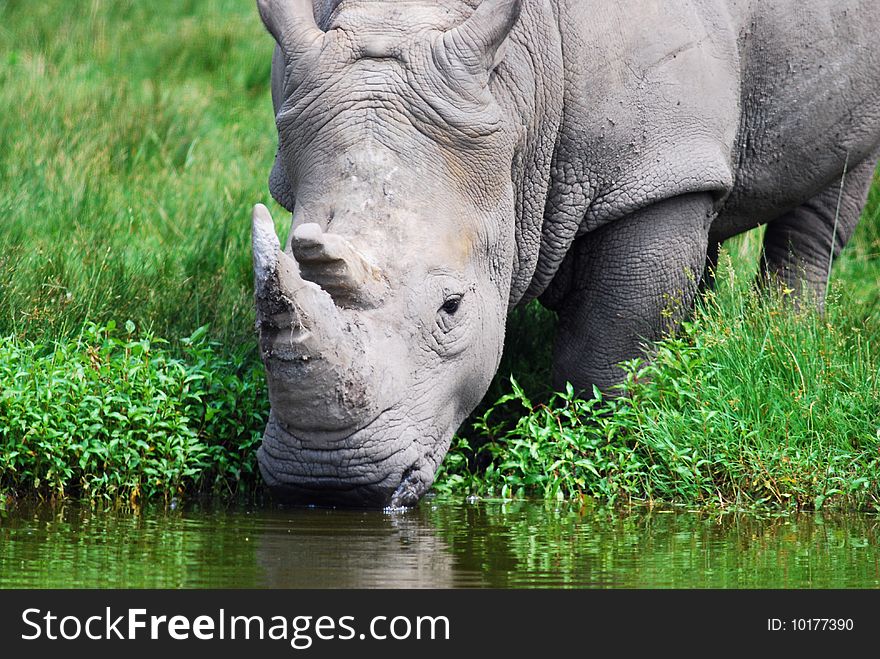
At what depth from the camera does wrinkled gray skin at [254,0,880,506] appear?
17.0 feet

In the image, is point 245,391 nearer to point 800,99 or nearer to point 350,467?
point 350,467

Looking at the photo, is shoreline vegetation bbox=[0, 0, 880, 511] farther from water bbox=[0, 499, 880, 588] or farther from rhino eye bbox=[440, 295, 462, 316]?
rhino eye bbox=[440, 295, 462, 316]

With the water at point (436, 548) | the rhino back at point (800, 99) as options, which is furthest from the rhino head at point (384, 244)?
the rhino back at point (800, 99)

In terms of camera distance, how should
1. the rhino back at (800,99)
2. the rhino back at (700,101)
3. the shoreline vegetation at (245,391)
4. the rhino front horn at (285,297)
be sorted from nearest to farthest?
the rhino front horn at (285,297) < the shoreline vegetation at (245,391) < the rhino back at (700,101) < the rhino back at (800,99)

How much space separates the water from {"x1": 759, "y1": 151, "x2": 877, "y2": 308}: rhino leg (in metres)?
2.22

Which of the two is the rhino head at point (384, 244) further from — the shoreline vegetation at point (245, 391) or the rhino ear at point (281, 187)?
the shoreline vegetation at point (245, 391)

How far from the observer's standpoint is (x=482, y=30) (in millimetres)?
5574

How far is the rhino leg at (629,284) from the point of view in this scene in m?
6.30
